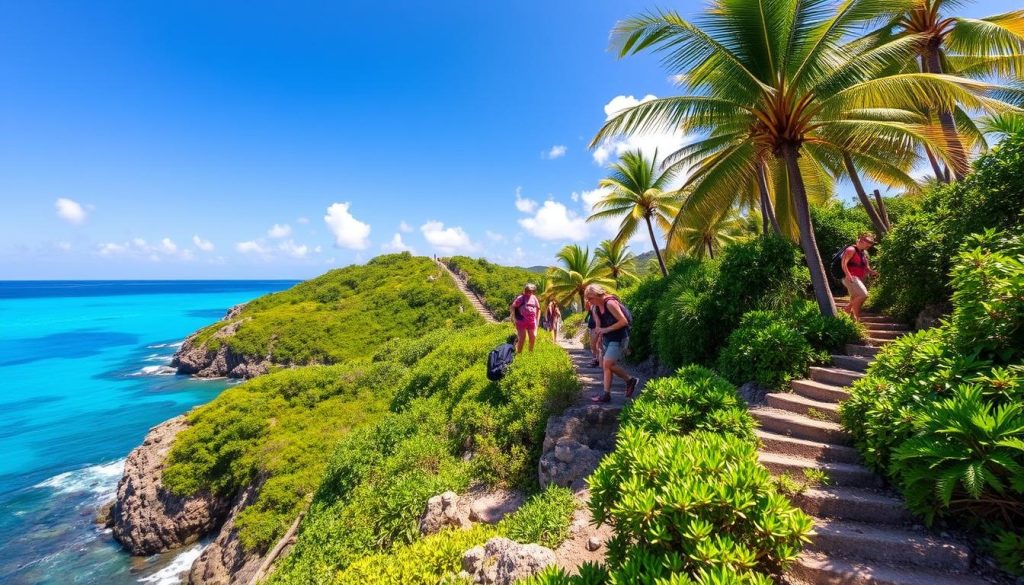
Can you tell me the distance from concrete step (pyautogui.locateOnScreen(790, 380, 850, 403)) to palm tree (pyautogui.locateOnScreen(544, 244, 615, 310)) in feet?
42.1

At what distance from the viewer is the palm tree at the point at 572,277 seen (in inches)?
738

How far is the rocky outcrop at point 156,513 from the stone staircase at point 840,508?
19.6 meters

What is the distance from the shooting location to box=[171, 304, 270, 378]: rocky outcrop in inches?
1391

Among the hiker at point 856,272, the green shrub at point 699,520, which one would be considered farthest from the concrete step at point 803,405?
the hiker at point 856,272

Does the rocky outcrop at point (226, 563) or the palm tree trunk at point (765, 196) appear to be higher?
the palm tree trunk at point (765, 196)

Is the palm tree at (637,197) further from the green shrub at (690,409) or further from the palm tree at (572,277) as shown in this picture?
the green shrub at (690,409)

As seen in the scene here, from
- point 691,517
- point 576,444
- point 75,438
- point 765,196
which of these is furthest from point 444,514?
point 75,438

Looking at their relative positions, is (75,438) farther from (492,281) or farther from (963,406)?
(963,406)

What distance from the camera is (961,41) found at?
857 centimetres

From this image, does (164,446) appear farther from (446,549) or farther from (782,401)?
(782,401)

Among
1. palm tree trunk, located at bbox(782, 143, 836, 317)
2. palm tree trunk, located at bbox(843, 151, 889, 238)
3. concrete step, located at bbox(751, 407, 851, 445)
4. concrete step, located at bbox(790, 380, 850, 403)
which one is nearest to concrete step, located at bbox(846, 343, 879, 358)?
palm tree trunk, located at bbox(782, 143, 836, 317)

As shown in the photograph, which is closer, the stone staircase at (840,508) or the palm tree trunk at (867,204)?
the stone staircase at (840,508)

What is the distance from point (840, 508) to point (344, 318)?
42503mm

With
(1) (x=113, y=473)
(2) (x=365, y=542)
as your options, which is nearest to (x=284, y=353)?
(1) (x=113, y=473)
